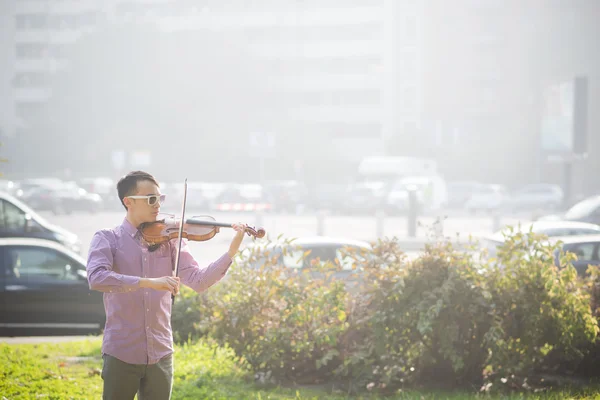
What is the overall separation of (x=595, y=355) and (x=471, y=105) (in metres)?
73.4

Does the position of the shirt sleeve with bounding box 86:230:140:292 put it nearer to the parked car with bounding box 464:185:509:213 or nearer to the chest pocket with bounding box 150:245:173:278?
the chest pocket with bounding box 150:245:173:278

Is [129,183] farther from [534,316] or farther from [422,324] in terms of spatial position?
[534,316]

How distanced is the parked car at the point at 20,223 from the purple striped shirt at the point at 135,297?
13.3 metres

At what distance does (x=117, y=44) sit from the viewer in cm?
7831

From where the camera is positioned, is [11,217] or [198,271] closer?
[198,271]

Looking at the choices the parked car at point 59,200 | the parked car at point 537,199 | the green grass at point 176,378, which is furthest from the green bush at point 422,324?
the parked car at point 537,199

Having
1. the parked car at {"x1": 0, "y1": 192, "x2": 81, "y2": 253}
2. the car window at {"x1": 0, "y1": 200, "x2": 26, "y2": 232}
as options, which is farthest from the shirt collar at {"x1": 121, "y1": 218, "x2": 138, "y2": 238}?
the car window at {"x1": 0, "y1": 200, "x2": 26, "y2": 232}

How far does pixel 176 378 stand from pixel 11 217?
33.9 feet

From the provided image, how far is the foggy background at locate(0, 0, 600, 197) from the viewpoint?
230 feet

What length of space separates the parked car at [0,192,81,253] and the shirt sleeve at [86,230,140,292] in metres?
13.4

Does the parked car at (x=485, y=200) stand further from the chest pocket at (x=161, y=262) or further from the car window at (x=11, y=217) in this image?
the chest pocket at (x=161, y=262)

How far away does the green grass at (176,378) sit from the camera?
6.98 meters

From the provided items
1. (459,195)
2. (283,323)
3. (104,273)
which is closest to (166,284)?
(104,273)

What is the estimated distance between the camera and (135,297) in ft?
14.3
